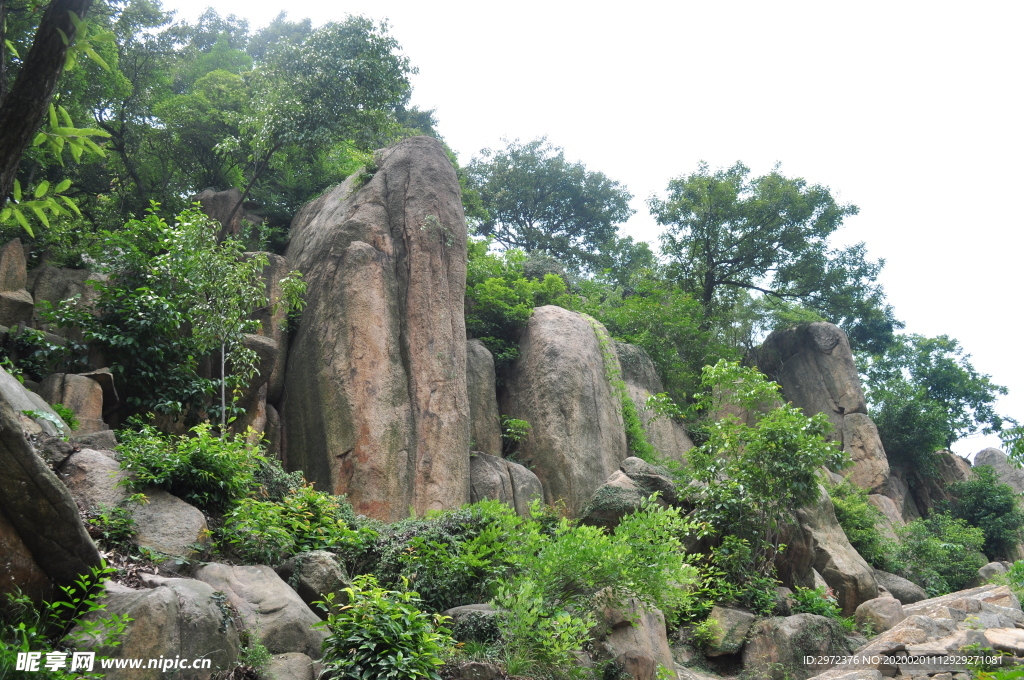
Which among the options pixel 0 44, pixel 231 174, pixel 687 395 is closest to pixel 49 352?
pixel 0 44

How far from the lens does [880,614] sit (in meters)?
12.6

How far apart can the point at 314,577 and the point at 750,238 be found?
852 inches

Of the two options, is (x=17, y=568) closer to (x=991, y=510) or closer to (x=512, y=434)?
(x=512, y=434)

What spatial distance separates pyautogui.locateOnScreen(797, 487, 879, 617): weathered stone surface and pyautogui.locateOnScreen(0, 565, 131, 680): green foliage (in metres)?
11.5

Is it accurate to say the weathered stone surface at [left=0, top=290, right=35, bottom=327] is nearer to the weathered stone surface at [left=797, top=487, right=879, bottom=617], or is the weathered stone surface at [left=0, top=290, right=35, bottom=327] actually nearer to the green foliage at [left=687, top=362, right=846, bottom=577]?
the green foliage at [left=687, top=362, right=846, bottom=577]

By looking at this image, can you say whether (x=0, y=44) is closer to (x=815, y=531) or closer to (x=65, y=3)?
(x=65, y=3)

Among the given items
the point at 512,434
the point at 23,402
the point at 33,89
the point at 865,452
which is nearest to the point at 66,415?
the point at 23,402

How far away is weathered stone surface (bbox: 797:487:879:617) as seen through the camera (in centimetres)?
1357

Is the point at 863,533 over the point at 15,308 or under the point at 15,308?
under

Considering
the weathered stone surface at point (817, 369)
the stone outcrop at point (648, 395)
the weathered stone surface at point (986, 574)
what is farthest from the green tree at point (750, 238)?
the weathered stone surface at point (986, 574)

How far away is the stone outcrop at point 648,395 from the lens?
62.4ft

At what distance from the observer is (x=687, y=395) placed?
22.2 m

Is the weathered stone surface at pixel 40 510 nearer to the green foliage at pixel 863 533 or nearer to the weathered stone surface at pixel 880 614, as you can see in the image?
the weathered stone surface at pixel 880 614

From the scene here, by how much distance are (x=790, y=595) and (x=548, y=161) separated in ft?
84.1
